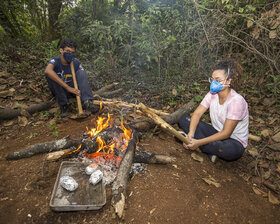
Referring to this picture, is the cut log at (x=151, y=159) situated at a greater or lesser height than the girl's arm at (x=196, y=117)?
lesser

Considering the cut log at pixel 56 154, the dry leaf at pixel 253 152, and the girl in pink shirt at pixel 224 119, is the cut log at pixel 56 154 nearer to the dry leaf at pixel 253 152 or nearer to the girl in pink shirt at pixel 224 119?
the girl in pink shirt at pixel 224 119

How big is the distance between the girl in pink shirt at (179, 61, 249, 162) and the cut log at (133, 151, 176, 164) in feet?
2.01

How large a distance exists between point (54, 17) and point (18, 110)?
5.28 metres

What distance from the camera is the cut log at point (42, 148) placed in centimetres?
257

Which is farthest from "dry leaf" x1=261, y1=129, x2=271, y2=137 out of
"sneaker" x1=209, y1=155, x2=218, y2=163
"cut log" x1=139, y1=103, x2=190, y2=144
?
"cut log" x1=139, y1=103, x2=190, y2=144

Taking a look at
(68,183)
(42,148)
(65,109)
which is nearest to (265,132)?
(68,183)

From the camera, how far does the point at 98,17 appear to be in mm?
7141

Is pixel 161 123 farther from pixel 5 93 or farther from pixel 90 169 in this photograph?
pixel 5 93

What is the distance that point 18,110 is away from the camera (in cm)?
403

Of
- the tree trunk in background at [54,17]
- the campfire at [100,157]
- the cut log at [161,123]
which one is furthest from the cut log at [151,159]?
the tree trunk in background at [54,17]

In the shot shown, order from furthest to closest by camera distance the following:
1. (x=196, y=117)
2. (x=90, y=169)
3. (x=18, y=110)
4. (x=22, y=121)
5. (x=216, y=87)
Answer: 1. (x=18, y=110)
2. (x=22, y=121)
3. (x=196, y=117)
4. (x=216, y=87)
5. (x=90, y=169)

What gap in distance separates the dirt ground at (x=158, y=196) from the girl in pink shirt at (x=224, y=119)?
13.5 inches

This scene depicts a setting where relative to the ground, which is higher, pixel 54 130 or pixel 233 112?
pixel 233 112

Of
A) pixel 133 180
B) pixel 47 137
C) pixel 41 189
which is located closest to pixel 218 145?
pixel 133 180
